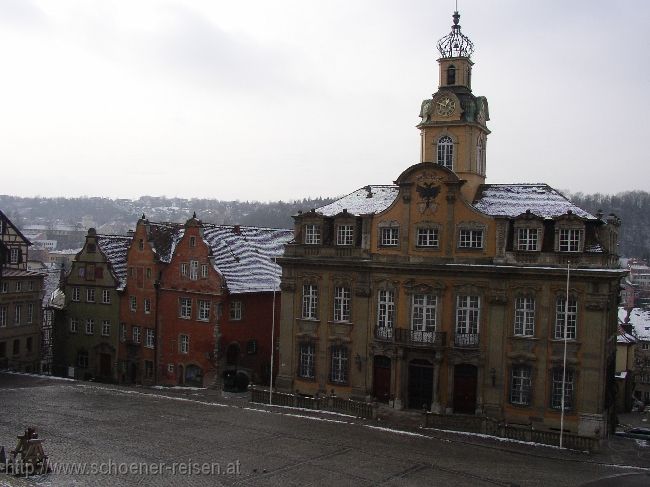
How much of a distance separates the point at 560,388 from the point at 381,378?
10.1 meters

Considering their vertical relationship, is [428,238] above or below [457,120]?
below

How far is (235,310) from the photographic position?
5200 cm

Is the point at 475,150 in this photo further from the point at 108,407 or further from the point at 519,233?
the point at 108,407

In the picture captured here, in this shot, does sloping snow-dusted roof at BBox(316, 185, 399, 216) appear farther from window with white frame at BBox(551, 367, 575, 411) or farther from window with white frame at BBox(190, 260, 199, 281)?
window with white frame at BBox(551, 367, 575, 411)

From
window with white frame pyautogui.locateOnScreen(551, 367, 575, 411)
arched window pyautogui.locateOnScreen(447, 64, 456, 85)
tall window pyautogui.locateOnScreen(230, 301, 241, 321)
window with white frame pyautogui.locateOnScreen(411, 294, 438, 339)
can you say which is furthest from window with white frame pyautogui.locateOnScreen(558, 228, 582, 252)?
tall window pyautogui.locateOnScreen(230, 301, 241, 321)

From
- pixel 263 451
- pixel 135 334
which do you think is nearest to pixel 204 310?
pixel 135 334

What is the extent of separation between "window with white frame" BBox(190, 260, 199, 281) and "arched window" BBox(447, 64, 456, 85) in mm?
21390

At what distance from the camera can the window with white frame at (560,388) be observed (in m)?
37.7

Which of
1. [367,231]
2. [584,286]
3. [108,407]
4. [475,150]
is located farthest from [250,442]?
[475,150]

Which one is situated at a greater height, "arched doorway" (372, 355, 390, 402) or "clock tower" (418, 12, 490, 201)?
"clock tower" (418, 12, 490, 201)

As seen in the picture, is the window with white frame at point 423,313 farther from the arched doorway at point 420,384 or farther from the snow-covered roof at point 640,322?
the snow-covered roof at point 640,322

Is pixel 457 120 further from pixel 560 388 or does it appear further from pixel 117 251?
pixel 117 251

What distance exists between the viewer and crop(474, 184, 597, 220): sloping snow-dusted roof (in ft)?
131

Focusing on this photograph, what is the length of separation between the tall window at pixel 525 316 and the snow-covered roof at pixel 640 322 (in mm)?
61338
